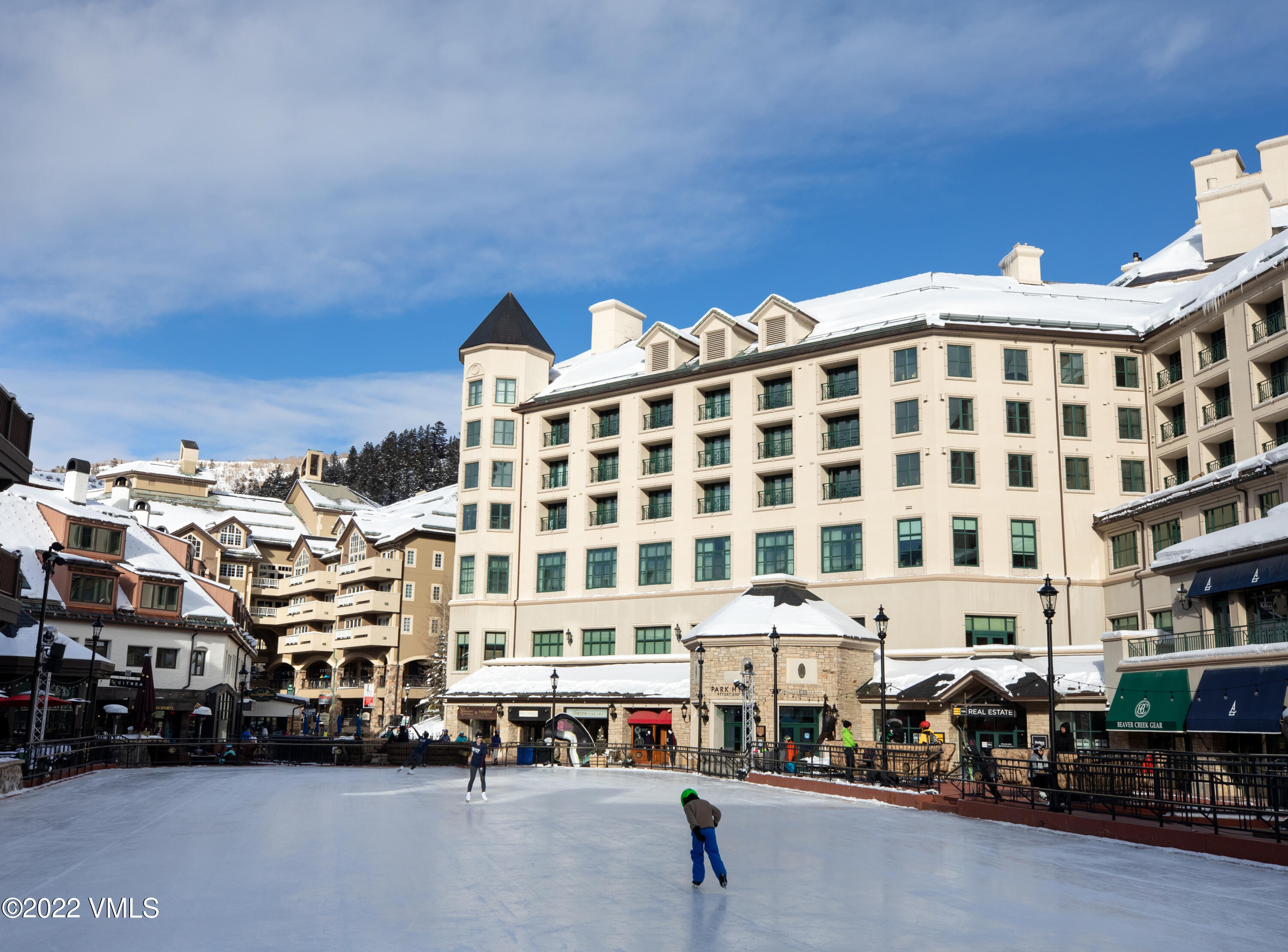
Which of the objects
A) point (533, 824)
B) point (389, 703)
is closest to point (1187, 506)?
point (533, 824)

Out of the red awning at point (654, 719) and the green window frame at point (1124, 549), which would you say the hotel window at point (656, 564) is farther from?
the green window frame at point (1124, 549)

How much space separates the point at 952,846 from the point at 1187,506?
95.0ft

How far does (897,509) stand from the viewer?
162 feet

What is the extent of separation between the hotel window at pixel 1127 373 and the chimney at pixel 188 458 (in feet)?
297

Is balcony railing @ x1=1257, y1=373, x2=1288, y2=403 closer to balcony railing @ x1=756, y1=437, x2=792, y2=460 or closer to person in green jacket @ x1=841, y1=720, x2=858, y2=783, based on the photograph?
balcony railing @ x1=756, y1=437, x2=792, y2=460

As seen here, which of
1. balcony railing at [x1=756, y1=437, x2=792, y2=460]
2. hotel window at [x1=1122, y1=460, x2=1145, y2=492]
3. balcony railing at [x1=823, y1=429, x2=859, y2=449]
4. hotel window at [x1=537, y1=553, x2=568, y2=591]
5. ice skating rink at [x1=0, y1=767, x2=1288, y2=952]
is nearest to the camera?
ice skating rink at [x1=0, y1=767, x2=1288, y2=952]

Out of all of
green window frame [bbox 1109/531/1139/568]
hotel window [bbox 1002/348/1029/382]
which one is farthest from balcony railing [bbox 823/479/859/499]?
green window frame [bbox 1109/531/1139/568]

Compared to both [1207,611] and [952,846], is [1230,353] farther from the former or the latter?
[952,846]

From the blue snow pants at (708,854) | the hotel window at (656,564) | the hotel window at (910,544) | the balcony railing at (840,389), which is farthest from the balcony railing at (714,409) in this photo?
the blue snow pants at (708,854)

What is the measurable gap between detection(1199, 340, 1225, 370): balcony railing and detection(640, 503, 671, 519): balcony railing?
25.2 meters

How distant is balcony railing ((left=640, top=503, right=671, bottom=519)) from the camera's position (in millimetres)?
57281

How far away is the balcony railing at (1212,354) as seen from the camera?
4631 centimetres

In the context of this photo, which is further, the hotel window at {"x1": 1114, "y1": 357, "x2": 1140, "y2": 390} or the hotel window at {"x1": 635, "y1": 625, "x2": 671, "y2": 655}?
the hotel window at {"x1": 635, "y1": 625, "x2": 671, "y2": 655}

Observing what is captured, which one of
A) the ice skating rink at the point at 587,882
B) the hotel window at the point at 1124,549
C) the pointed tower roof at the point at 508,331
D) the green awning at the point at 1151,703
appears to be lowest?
the ice skating rink at the point at 587,882
